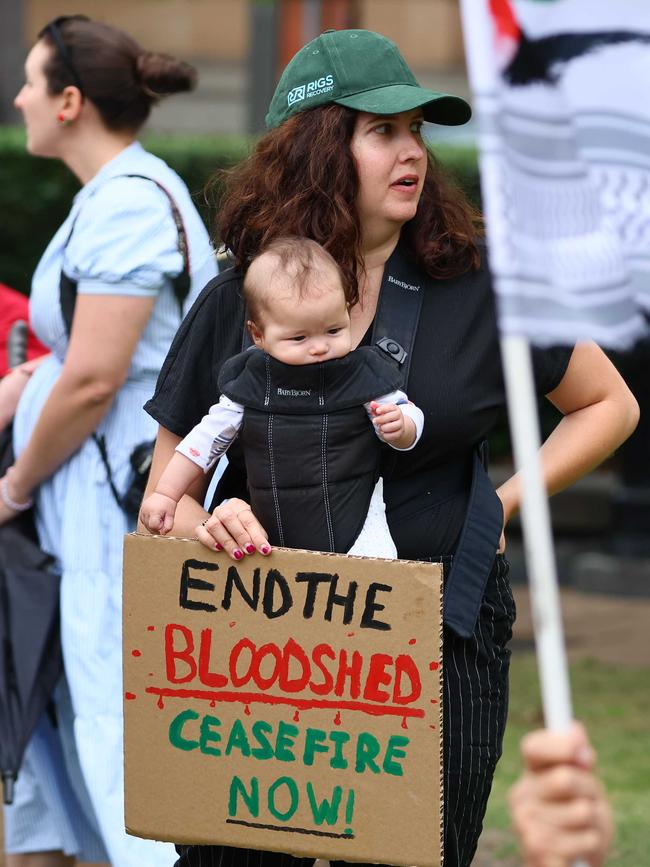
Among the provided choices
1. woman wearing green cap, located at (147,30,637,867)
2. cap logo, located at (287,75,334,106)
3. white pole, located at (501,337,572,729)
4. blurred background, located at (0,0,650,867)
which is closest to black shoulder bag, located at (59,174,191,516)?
blurred background, located at (0,0,650,867)

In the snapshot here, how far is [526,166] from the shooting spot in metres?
1.97

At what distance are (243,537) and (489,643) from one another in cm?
52

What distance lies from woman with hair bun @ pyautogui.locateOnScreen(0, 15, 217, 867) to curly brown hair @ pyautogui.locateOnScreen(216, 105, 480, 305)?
769 millimetres

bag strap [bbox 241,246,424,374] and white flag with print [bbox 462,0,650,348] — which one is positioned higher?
white flag with print [bbox 462,0,650,348]

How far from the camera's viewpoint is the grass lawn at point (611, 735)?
16.4 ft

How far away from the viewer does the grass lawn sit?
498 cm

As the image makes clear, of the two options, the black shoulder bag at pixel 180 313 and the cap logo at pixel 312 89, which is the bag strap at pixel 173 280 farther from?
the cap logo at pixel 312 89

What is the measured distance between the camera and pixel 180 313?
3770 mm

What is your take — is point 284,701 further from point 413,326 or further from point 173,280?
point 173,280

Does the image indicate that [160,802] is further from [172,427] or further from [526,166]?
[526,166]

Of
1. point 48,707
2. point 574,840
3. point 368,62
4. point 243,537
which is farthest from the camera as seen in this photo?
point 48,707

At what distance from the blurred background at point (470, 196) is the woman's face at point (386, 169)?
459mm

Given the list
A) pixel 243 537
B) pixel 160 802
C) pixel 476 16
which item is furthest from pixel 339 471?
pixel 476 16

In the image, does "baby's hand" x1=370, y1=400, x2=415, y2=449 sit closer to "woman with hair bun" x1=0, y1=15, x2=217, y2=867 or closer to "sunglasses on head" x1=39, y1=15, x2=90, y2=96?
"woman with hair bun" x1=0, y1=15, x2=217, y2=867
